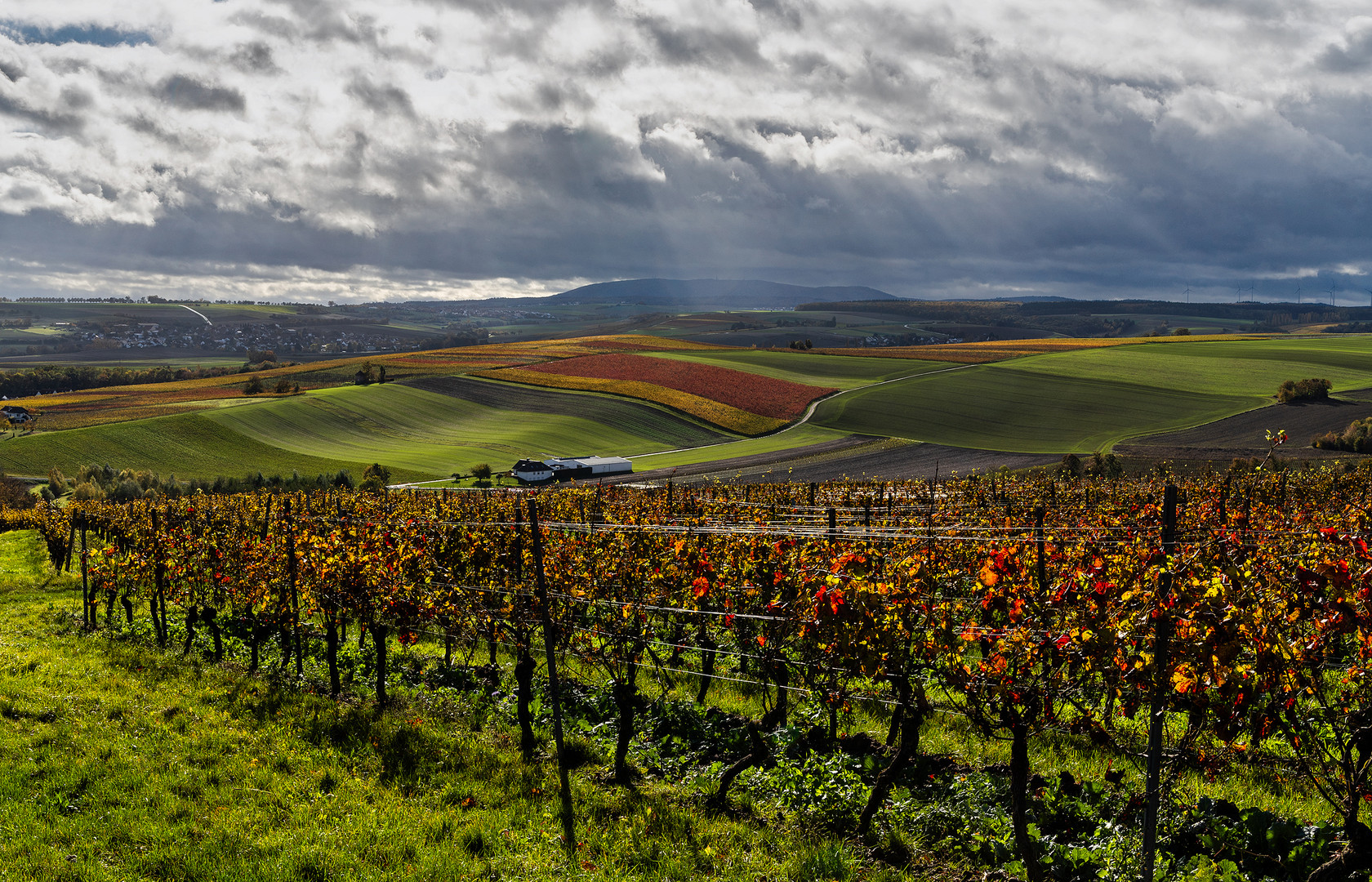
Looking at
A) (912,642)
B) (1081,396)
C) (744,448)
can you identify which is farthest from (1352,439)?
(912,642)

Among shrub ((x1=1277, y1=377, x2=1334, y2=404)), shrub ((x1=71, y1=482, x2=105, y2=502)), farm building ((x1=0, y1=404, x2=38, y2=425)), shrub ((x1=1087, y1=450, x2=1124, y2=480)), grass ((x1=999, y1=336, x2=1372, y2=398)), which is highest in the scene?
grass ((x1=999, y1=336, x2=1372, y2=398))

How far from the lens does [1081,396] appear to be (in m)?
84.8

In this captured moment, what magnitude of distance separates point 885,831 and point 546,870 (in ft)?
12.5

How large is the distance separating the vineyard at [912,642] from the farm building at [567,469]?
124ft

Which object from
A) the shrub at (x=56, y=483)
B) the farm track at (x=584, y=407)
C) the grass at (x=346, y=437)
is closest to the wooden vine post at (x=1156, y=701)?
the grass at (x=346, y=437)

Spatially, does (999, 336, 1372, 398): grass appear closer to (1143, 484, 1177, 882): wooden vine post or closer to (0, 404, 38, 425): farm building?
(1143, 484, 1177, 882): wooden vine post

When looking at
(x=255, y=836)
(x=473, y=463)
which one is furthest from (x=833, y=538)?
(x=473, y=463)

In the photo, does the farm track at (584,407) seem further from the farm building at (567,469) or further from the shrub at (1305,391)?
the shrub at (1305,391)

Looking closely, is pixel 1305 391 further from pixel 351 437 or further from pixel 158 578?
pixel 158 578

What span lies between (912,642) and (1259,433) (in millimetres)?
69199

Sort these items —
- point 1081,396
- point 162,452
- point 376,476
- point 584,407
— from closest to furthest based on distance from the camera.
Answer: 1. point 376,476
2. point 162,452
3. point 1081,396
4. point 584,407

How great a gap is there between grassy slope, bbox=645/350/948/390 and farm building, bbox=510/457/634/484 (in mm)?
41894

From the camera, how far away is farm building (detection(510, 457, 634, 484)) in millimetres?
60594

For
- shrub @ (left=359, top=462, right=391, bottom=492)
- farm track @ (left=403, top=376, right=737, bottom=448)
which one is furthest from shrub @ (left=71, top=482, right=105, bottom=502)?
farm track @ (left=403, top=376, right=737, bottom=448)
